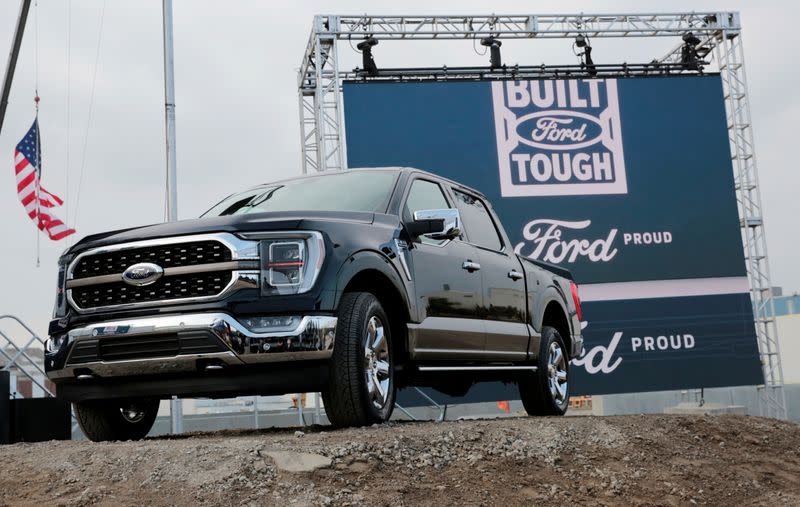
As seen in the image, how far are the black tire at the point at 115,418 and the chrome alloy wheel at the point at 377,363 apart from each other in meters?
1.78

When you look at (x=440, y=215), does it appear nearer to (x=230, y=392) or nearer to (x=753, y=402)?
(x=230, y=392)

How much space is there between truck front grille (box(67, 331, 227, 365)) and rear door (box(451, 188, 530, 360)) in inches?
102

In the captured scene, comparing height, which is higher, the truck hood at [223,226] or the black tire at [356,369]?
the truck hood at [223,226]

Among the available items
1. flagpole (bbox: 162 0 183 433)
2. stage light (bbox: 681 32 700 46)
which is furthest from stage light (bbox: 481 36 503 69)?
flagpole (bbox: 162 0 183 433)

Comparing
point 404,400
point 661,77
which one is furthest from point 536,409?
point 661,77

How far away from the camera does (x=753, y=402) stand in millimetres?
28016

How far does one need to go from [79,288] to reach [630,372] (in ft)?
49.6

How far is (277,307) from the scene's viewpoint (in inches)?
207

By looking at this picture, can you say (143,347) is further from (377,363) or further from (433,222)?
(433,222)

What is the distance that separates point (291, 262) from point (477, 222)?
290 cm

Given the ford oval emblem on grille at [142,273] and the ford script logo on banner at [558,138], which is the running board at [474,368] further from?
the ford script logo on banner at [558,138]

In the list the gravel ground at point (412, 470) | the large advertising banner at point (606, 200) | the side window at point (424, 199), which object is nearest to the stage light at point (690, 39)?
the large advertising banner at point (606, 200)

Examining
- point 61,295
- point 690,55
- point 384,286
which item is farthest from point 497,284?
point 690,55

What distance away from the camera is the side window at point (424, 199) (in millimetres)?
6715
